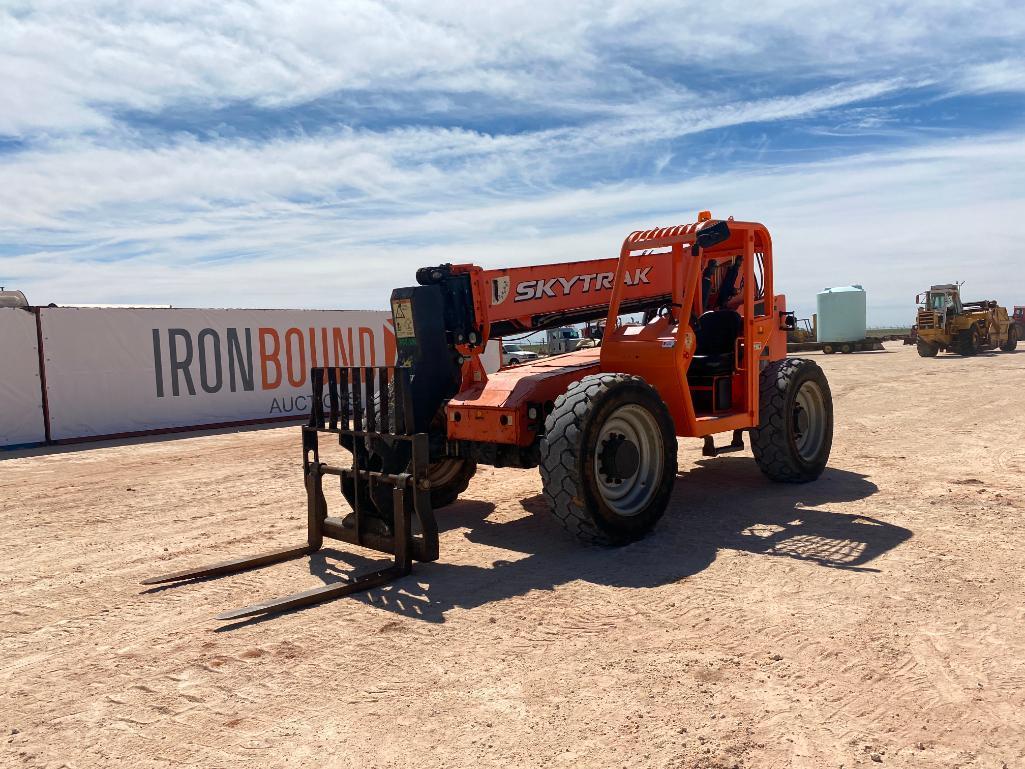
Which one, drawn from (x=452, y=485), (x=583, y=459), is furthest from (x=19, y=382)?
(x=583, y=459)

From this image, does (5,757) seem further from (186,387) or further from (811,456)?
(186,387)

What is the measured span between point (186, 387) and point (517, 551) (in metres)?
11.8

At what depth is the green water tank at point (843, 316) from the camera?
125 feet

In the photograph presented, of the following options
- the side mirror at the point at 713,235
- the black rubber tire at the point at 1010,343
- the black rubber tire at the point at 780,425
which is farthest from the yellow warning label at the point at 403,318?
the black rubber tire at the point at 1010,343

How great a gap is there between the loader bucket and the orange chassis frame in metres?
0.84

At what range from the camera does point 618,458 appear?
617 centimetres

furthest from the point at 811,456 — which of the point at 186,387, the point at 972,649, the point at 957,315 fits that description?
the point at 957,315

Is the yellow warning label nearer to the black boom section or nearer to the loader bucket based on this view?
the black boom section

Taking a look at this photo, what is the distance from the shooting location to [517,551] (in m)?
6.29

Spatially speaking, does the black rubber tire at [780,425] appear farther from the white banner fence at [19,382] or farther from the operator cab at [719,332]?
the white banner fence at [19,382]

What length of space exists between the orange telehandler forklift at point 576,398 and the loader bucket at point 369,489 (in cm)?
1

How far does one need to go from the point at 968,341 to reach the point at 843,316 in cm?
673

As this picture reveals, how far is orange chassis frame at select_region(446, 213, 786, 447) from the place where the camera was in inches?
259

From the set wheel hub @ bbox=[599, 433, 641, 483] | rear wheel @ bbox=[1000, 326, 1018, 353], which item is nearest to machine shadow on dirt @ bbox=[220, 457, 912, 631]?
wheel hub @ bbox=[599, 433, 641, 483]
